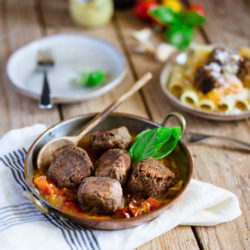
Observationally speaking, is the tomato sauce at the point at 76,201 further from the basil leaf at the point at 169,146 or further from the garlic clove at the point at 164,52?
the garlic clove at the point at 164,52

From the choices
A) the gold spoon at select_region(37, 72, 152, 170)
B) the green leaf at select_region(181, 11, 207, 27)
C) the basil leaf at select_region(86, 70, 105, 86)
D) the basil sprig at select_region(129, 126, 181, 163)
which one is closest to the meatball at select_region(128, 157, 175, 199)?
the basil sprig at select_region(129, 126, 181, 163)

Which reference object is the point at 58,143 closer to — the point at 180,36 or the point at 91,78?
the point at 91,78

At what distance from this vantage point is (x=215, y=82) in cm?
234

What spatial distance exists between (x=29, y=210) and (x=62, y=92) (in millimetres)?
1064

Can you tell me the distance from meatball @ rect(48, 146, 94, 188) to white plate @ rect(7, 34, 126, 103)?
73 cm

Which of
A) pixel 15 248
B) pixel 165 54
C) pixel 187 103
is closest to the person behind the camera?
pixel 15 248

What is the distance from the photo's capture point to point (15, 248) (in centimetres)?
150

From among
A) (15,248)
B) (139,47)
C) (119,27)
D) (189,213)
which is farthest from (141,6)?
(15,248)

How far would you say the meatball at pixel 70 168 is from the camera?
1666 millimetres

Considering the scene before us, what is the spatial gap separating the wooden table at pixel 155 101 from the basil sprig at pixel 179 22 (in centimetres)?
21

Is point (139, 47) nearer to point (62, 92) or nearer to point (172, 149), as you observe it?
point (62, 92)

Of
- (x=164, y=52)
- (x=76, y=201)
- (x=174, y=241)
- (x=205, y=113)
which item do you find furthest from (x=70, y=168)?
(x=164, y=52)

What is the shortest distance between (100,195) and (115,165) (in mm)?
176

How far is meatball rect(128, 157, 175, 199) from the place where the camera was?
1.63 m
